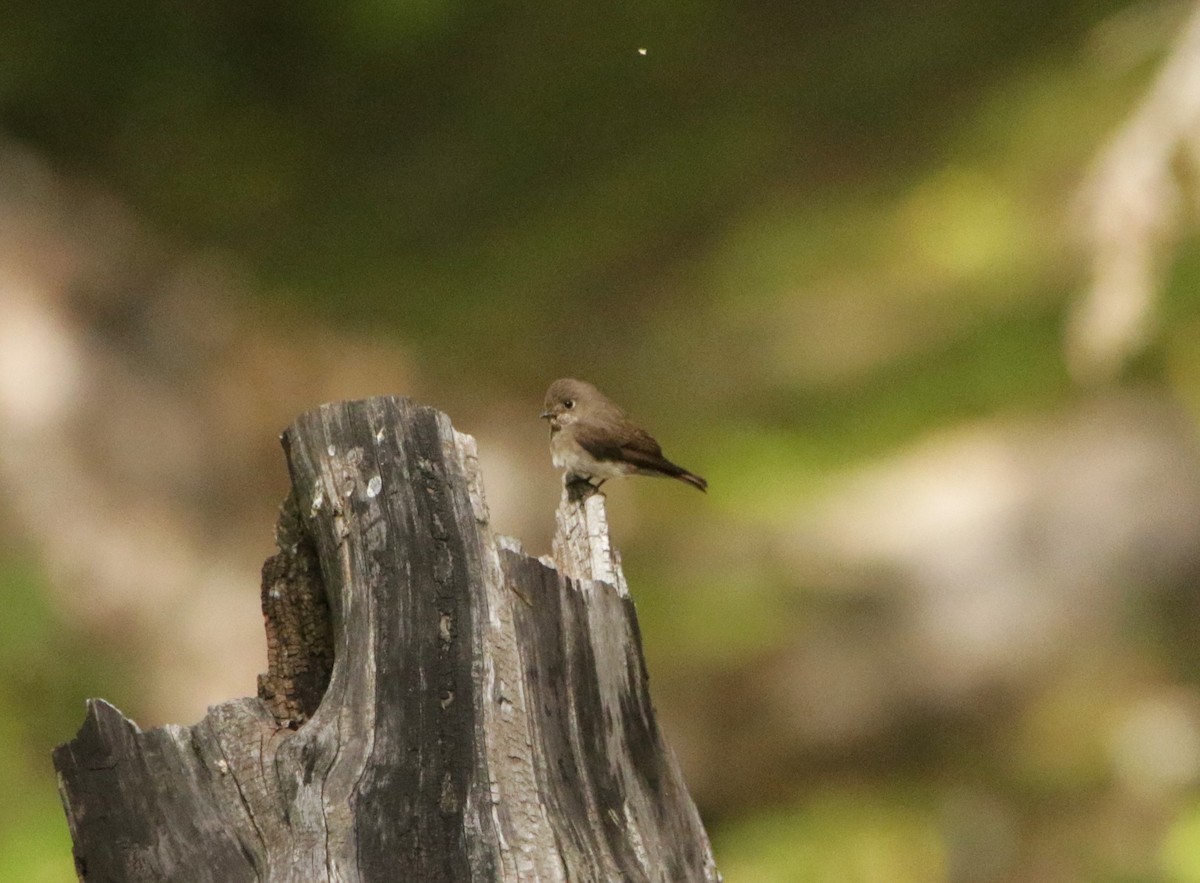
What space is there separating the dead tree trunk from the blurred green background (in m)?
3.86

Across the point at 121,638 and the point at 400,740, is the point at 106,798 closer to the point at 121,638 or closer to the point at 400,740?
the point at 400,740

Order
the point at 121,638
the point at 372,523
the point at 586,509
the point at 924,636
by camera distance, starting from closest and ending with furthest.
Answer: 1. the point at 372,523
2. the point at 586,509
3. the point at 924,636
4. the point at 121,638

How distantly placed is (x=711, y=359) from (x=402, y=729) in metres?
9.31

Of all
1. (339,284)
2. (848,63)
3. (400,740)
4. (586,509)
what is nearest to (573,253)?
(339,284)

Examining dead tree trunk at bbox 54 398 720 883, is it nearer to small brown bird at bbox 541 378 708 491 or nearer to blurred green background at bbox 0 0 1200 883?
small brown bird at bbox 541 378 708 491

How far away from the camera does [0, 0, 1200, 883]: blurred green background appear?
927cm

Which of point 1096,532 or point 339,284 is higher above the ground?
point 339,284

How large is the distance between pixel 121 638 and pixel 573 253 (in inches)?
193

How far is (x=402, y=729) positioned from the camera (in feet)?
10.5

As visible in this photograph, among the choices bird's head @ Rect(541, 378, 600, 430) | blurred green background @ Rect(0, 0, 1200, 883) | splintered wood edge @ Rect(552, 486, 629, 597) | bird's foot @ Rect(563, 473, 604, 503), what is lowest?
splintered wood edge @ Rect(552, 486, 629, 597)

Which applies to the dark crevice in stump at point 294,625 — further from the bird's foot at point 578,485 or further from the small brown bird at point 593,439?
the small brown bird at point 593,439

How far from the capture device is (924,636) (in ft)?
30.7

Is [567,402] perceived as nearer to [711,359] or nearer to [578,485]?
[578,485]

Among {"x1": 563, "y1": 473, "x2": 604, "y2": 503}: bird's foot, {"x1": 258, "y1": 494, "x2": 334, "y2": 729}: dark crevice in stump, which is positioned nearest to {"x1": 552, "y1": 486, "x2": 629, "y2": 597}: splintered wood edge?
{"x1": 258, "y1": 494, "x2": 334, "y2": 729}: dark crevice in stump
